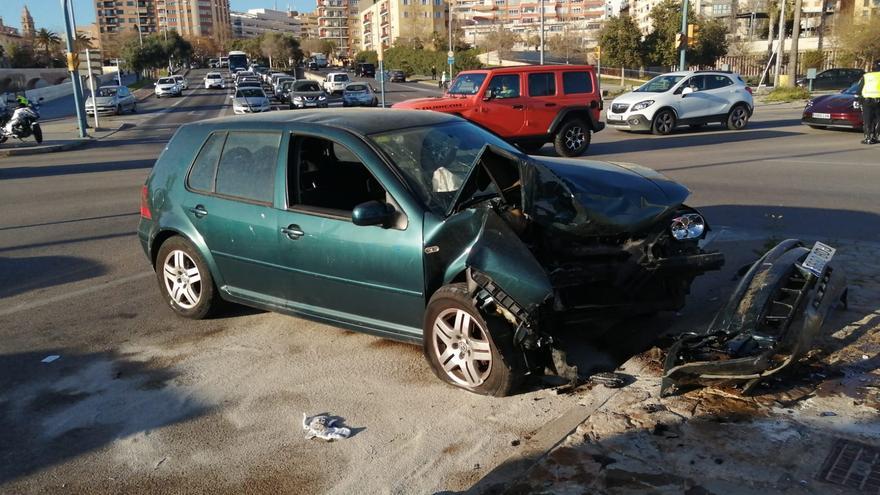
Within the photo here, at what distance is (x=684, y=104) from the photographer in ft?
63.6

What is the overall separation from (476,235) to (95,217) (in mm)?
8140

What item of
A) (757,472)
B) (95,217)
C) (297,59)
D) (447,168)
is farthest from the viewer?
(297,59)

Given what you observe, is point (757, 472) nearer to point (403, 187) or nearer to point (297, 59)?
point (403, 187)

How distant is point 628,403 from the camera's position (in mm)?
4059

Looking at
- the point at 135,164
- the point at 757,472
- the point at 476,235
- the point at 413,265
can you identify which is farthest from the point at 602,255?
the point at 135,164

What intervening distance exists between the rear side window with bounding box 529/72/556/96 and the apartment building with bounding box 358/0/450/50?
9771 cm

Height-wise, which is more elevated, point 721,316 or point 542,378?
point 721,316

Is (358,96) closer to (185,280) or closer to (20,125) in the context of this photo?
(20,125)

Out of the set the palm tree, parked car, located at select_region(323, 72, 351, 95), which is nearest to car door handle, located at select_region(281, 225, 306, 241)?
parked car, located at select_region(323, 72, 351, 95)

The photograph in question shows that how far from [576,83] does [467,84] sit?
8.03 ft

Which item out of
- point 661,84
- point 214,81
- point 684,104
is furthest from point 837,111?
point 214,81

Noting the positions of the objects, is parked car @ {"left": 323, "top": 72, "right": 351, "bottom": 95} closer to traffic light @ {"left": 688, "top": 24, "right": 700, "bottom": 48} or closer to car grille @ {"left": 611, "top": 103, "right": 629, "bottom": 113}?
traffic light @ {"left": 688, "top": 24, "right": 700, "bottom": 48}

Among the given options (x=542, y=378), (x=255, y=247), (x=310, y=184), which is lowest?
(x=542, y=378)

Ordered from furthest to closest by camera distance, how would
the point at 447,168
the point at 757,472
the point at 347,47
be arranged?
the point at 347,47 < the point at 447,168 < the point at 757,472
